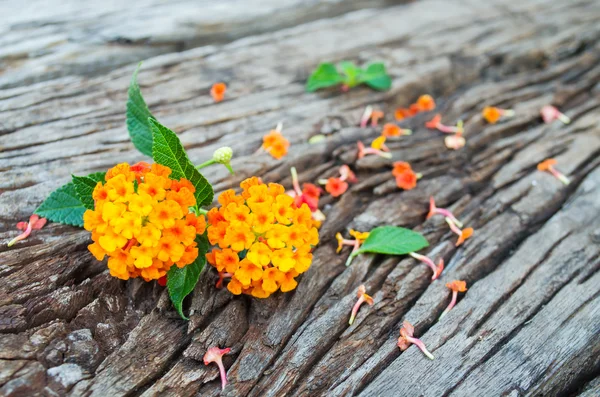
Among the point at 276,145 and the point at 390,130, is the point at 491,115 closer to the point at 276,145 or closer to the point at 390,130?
the point at 390,130

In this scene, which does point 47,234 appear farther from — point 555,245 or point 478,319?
point 555,245

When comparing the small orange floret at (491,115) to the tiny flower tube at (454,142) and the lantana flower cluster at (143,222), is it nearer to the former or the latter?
the tiny flower tube at (454,142)

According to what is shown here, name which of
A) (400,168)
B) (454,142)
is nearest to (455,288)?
(400,168)

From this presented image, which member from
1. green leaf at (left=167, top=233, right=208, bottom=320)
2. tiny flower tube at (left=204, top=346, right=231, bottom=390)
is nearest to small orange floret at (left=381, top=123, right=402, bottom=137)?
green leaf at (left=167, top=233, right=208, bottom=320)

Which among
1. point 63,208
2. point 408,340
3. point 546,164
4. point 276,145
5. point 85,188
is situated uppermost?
point 85,188

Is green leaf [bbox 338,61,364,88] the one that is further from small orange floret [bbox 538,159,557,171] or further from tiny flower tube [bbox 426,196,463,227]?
small orange floret [bbox 538,159,557,171]

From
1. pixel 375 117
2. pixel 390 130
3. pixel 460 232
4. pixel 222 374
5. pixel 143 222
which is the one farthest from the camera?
pixel 375 117

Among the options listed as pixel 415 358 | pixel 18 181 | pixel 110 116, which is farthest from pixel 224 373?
pixel 110 116
